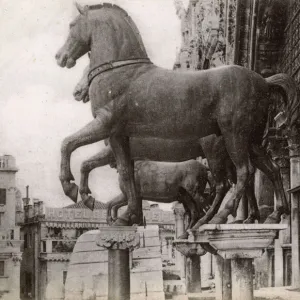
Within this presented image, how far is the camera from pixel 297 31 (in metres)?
15.7

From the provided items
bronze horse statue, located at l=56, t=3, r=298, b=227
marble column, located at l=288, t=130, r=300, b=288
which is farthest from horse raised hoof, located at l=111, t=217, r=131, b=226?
marble column, located at l=288, t=130, r=300, b=288

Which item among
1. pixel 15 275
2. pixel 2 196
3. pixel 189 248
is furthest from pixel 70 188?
pixel 2 196

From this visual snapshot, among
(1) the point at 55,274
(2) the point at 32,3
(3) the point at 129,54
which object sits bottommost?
(1) the point at 55,274

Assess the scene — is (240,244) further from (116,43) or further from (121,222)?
(116,43)

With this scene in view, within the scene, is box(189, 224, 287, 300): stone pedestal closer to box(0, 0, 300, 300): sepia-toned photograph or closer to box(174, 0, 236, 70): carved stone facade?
box(0, 0, 300, 300): sepia-toned photograph

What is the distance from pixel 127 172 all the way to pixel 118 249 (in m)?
1.01

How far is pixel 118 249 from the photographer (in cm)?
1004

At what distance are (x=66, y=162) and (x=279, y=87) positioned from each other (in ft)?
8.47

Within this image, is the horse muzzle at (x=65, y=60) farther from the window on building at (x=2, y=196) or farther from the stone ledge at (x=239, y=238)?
the window on building at (x=2, y=196)

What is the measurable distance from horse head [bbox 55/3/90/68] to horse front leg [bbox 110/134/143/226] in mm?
1123

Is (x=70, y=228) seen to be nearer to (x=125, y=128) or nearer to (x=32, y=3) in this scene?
(x=32, y=3)

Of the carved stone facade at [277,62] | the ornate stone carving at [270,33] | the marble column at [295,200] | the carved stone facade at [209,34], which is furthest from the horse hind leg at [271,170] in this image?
the carved stone facade at [209,34]

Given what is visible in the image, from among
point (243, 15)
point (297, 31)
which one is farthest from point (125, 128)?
point (243, 15)

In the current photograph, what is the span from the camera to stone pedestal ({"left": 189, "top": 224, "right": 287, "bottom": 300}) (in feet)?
29.5
